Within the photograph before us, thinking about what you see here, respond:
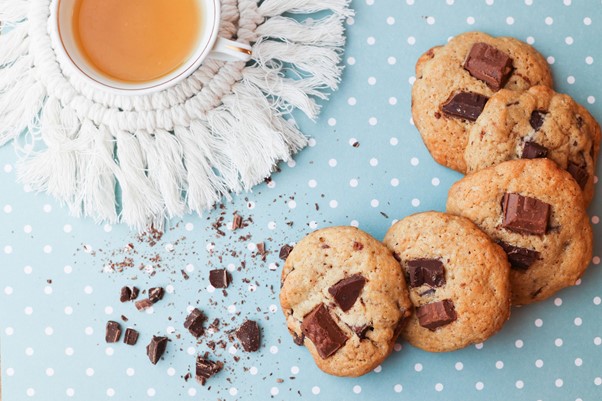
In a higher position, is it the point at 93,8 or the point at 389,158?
the point at 93,8

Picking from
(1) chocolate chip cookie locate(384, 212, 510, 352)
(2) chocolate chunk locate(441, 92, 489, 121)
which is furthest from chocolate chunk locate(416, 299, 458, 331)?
(2) chocolate chunk locate(441, 92, 489, 121)

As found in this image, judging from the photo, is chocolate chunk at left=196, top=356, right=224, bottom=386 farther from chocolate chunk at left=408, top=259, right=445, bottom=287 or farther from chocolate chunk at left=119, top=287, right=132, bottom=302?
chocolate chunk at left=408, top=259, right=445, bottom=287

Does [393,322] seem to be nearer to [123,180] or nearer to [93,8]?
[123,180]

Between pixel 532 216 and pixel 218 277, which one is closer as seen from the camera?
pixel 532 216

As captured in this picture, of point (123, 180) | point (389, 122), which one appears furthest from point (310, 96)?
point (123, 180)

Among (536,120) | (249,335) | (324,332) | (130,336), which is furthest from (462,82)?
(130,336)

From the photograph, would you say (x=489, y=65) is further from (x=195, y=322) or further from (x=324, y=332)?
(x=195, y=322)
